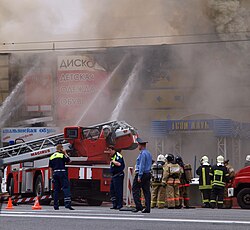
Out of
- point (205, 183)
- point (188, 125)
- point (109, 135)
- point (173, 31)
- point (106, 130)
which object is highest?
point (173, 31)

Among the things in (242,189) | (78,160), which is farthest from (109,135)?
(242,189)

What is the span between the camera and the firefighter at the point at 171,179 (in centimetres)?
1850

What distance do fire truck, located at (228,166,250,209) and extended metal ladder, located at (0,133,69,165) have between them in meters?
4.71

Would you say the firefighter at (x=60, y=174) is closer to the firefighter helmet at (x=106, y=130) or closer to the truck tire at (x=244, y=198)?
the firefighter helmet at (x=106, y=130)

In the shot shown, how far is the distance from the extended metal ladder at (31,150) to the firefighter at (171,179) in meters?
3.44

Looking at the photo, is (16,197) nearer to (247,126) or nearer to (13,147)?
(13,147)

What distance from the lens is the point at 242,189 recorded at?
19.2 meters

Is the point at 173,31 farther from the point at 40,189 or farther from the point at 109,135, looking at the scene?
the point at 40,189

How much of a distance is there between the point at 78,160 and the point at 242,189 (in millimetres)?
4416

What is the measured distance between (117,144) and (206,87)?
1710cm

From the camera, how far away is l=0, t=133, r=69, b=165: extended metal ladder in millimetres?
21094

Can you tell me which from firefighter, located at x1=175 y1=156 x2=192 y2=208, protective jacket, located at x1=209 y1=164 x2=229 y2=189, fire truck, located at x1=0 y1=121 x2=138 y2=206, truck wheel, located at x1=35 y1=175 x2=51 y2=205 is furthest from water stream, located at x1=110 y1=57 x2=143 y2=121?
protective jacket, located at x1=209 y1=164 x2=229 y2=189

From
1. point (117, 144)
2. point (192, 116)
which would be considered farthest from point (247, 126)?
point (117, 144)

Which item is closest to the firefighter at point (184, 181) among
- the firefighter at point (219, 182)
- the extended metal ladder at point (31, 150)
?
the firefighter at point (219, 182)
